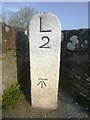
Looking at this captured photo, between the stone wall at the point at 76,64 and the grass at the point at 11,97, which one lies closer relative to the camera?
the grass at the point at 11,97

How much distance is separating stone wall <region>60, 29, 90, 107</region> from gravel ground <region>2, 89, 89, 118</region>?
0.84ft

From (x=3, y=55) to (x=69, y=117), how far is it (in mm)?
1792

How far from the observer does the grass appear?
174 inches

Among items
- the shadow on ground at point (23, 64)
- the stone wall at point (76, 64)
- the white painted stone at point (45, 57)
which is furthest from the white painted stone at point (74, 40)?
the shadow on ground at point (23, 64)

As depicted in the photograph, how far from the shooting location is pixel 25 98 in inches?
194

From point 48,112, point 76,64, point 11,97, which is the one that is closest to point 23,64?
point 11,97

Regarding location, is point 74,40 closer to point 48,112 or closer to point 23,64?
point 23,64

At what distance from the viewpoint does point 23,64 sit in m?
5.47

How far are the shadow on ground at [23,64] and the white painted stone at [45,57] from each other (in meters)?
0.49

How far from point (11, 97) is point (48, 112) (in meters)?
0.80

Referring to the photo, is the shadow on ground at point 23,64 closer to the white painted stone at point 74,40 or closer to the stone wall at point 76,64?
the stone wall at point 76,64

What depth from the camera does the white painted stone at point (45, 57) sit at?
4359 millimetres

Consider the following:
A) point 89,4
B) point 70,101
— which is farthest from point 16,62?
point 89,4

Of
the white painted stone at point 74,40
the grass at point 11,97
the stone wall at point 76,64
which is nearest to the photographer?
the grass at point 11,97
